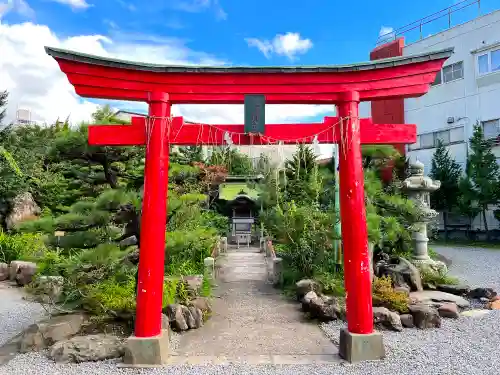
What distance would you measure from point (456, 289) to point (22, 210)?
16.4 metres

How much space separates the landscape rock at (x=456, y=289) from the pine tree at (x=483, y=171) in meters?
10.2

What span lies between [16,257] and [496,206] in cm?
2008

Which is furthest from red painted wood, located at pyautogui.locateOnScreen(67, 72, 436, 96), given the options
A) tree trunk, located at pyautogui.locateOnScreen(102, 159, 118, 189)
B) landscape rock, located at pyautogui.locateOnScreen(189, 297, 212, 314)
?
landscape rock, located at pyautogui.locateOnScreen(189, 297, 212, 314)

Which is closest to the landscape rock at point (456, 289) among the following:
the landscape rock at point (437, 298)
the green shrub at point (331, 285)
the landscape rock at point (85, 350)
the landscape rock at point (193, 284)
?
the landscape rock at point (437, 298)

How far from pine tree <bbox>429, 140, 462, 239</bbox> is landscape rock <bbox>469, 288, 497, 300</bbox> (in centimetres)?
1170

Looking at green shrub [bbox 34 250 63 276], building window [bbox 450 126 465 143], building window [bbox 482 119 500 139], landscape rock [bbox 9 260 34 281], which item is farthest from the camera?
building window [bbox 450 126 465 143]

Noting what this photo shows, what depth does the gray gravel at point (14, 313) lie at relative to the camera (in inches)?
292

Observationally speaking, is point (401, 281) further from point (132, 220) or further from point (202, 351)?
point (132, 220)

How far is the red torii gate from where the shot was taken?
509cm

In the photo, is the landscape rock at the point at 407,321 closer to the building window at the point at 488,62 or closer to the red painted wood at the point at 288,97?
the red painted wood at the point at 288,97

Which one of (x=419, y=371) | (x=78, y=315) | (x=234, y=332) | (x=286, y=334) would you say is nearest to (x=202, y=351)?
(x=234, y=332)

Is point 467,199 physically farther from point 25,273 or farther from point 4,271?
point 4,271

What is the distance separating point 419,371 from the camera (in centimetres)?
478

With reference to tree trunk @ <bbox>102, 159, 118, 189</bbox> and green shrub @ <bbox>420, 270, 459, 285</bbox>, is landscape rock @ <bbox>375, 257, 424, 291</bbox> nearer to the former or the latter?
green shrub @ <bbox>420, 270, 459, 285</bbox>
